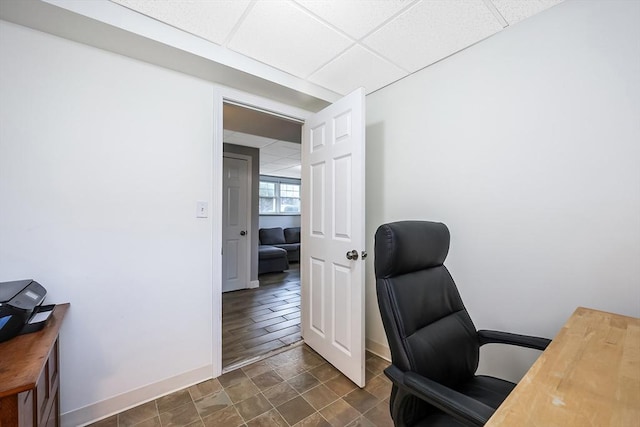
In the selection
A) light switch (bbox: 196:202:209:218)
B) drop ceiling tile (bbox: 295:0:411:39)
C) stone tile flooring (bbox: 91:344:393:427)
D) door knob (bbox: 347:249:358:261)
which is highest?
drop ceiling tile (bbox: 295:0:411:39)

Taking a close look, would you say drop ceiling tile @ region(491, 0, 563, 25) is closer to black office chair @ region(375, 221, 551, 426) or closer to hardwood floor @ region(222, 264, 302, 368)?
black office chair @ region(375, 221, 551, 426)

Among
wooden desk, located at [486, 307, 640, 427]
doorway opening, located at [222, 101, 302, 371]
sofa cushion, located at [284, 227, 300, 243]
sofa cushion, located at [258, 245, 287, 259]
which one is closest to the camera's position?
wooden desk, located at [486, 307, 640, 427]

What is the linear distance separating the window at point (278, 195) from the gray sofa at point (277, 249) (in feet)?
2.42

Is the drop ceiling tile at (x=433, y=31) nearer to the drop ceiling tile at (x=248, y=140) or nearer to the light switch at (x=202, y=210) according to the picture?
the light switch at (x=202, y=210)

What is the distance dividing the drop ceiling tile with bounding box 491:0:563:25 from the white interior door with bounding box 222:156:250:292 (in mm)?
3460

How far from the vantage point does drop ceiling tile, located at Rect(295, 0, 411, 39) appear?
130cm

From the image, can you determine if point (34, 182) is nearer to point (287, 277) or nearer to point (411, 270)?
point (411, 270)

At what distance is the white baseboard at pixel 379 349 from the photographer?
2.10 meters

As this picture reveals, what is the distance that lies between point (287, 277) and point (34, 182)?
3.92 metres

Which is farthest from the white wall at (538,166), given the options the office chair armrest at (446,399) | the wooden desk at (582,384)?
the office chair armrest at (446,399)

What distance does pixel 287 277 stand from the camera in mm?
4902

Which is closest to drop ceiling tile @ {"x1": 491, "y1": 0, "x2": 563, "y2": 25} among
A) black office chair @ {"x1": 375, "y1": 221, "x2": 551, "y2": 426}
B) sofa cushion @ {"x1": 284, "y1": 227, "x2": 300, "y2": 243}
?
black office chair @ {"x1": 375, "y1": 221, "x2": 551, "y2": 426}

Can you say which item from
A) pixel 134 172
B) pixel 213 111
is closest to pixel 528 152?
pixel 213 111

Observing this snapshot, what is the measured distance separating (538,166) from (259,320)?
2763mm
